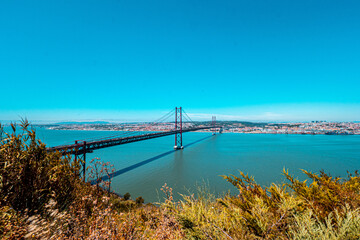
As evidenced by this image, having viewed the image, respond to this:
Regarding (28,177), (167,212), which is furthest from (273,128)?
(28,177)

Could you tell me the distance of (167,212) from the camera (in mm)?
1898

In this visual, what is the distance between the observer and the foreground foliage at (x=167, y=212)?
1.44 metres

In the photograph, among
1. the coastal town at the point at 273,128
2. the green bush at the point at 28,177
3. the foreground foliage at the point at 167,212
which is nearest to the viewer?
the foreground foliage at the point at 167,212

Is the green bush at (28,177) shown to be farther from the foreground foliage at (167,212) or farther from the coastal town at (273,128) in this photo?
the coastal town at (273,128)

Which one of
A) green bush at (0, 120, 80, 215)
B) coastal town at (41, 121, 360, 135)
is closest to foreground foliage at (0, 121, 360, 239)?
green bush at (0, 120, 80, 215)

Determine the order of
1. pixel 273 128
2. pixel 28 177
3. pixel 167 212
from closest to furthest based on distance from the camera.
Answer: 1. pixel 167 212
2. pixel 28 177
3. pixel 273 128

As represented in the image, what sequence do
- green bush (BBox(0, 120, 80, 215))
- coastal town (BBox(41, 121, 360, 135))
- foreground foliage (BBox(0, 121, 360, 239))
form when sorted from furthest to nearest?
1. coastal town (BBox(41, 121, 360, 135))
2. green bush (BBox(0, 120, 80, 215))
3. foreground foliage (BBox(0, 121, 360, 239))

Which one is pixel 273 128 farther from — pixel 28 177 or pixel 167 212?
pixel 28 177

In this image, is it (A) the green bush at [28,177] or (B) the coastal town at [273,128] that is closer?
(A) the green bush at [28,177]

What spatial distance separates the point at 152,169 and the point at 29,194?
16.6 m

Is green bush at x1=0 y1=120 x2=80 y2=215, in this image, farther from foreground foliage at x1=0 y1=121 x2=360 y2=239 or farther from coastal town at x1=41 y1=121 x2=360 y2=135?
coastal town at x1=41 y1=121 x2=360 y2=135

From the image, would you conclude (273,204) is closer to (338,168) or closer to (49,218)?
(49,218)

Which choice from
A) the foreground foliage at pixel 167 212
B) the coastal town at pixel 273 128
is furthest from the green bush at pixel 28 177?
the coastal town at pixel 273 128

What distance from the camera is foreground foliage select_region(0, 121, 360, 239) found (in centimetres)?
144
